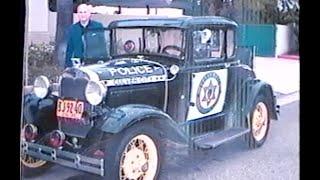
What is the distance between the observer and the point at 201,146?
1327mm

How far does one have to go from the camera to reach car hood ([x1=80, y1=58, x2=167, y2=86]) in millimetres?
1317

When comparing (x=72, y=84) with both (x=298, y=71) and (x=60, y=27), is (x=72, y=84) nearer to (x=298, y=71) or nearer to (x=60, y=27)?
(x=60, y=27)

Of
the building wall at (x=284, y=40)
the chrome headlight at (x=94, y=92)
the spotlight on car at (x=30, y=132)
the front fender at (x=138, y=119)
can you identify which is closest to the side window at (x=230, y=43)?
the building wall at (x=284, y=40)

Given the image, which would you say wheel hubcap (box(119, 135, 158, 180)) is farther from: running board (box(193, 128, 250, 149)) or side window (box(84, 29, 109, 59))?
side window (box(84, 29, 109, 59))

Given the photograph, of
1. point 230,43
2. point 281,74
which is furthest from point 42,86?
point 281,74

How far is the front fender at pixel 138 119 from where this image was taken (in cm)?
130

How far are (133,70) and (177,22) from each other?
161 millimetres

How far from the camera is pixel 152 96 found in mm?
1311

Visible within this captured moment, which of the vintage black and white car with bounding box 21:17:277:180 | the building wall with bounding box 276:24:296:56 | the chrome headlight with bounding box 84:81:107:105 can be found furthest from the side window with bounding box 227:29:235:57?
the chrome headlight with bounding box 84:81:107:105

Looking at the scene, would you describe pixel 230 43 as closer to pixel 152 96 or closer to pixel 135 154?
pixel 152 96

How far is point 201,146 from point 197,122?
66mm

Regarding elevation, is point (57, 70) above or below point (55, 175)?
above

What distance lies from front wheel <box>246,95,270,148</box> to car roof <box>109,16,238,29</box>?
0.20 meters

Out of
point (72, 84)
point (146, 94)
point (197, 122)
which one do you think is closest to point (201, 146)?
point (197, 122)
